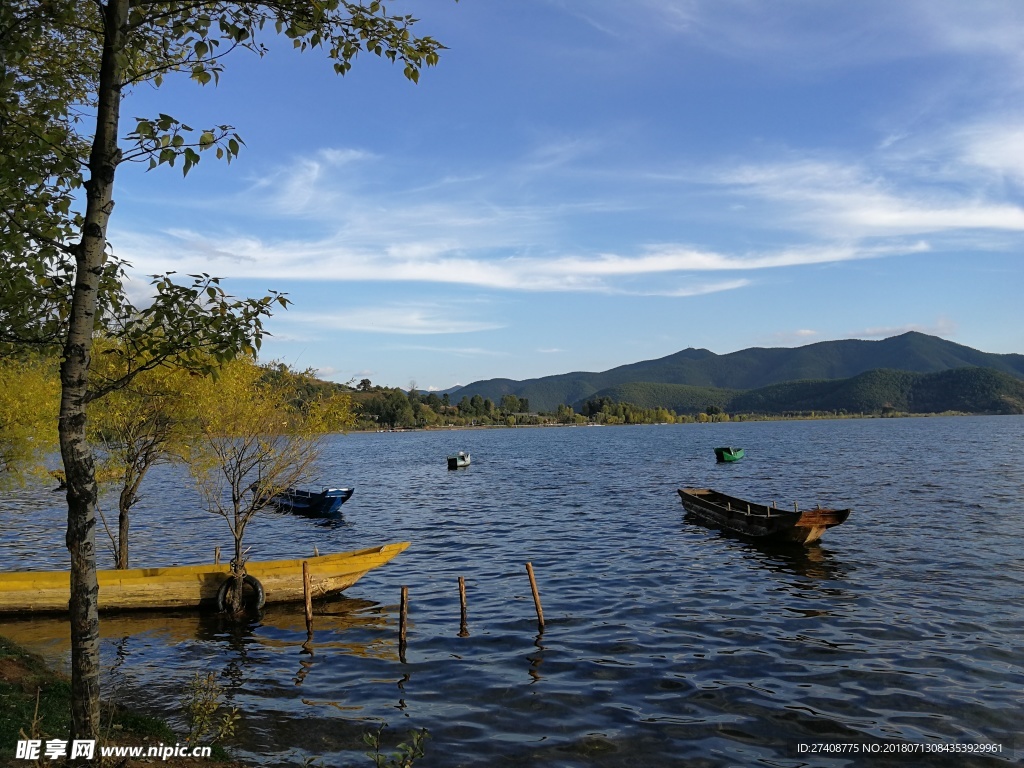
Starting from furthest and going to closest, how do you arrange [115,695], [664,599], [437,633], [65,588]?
[664,599] → [65,588] → [437,633] → [115,695]

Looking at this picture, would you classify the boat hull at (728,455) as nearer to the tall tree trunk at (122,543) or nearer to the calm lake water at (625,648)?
the calm lake water at (625,648)

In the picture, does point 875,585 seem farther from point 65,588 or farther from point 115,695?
point 65,588

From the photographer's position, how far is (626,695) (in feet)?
52.6

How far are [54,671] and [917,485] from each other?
61.8m

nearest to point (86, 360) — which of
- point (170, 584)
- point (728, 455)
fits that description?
point (170, 584)

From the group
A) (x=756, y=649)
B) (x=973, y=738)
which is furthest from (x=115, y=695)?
(x=973, y=738)

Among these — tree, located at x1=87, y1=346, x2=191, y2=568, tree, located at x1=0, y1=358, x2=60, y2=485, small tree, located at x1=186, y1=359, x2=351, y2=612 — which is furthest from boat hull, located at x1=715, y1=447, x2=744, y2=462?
tree, located at x1=0, y1=358, x2=60, y2=485

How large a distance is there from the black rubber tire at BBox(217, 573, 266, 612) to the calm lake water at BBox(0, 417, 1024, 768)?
1.93ft

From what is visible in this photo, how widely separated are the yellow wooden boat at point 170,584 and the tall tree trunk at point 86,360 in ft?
56.3

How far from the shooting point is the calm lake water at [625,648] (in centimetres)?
1398

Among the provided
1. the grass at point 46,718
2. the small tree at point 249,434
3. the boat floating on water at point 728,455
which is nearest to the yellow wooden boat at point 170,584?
the small tree at point 249,434

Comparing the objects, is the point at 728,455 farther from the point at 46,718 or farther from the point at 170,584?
the point at 46,718

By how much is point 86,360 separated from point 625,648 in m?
16.3

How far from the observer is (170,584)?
917 inches
